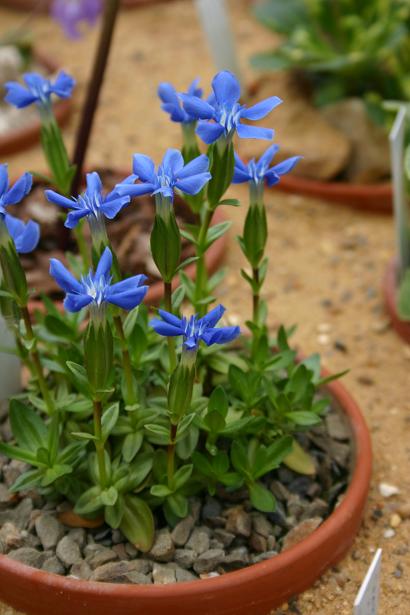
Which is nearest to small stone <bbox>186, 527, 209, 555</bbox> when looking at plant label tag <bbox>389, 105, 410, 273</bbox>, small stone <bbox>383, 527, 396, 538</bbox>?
small stone <bbox>383, 527, 396, 538</bbox>

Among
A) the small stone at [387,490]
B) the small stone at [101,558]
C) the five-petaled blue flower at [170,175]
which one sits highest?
the five-petaled blue flower at [170,175]

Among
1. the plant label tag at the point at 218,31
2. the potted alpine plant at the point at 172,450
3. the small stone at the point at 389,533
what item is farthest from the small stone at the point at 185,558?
the plant label tag at the point at 218,31

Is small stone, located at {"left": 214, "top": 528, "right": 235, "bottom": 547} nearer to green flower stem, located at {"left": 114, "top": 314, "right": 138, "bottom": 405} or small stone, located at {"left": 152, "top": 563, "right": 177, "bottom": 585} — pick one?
small stone, located at {"left": 152, "top": 563, "right": 177, "bottom": 585}

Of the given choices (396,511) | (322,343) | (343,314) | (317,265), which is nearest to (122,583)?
(396,511)

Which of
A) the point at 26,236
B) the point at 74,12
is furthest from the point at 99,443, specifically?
the point at 74,12

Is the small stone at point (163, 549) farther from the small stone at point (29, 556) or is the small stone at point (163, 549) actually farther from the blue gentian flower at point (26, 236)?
the blue gentian flower at point (26, 236)

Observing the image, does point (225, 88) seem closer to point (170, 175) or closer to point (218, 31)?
point (170, 175)
